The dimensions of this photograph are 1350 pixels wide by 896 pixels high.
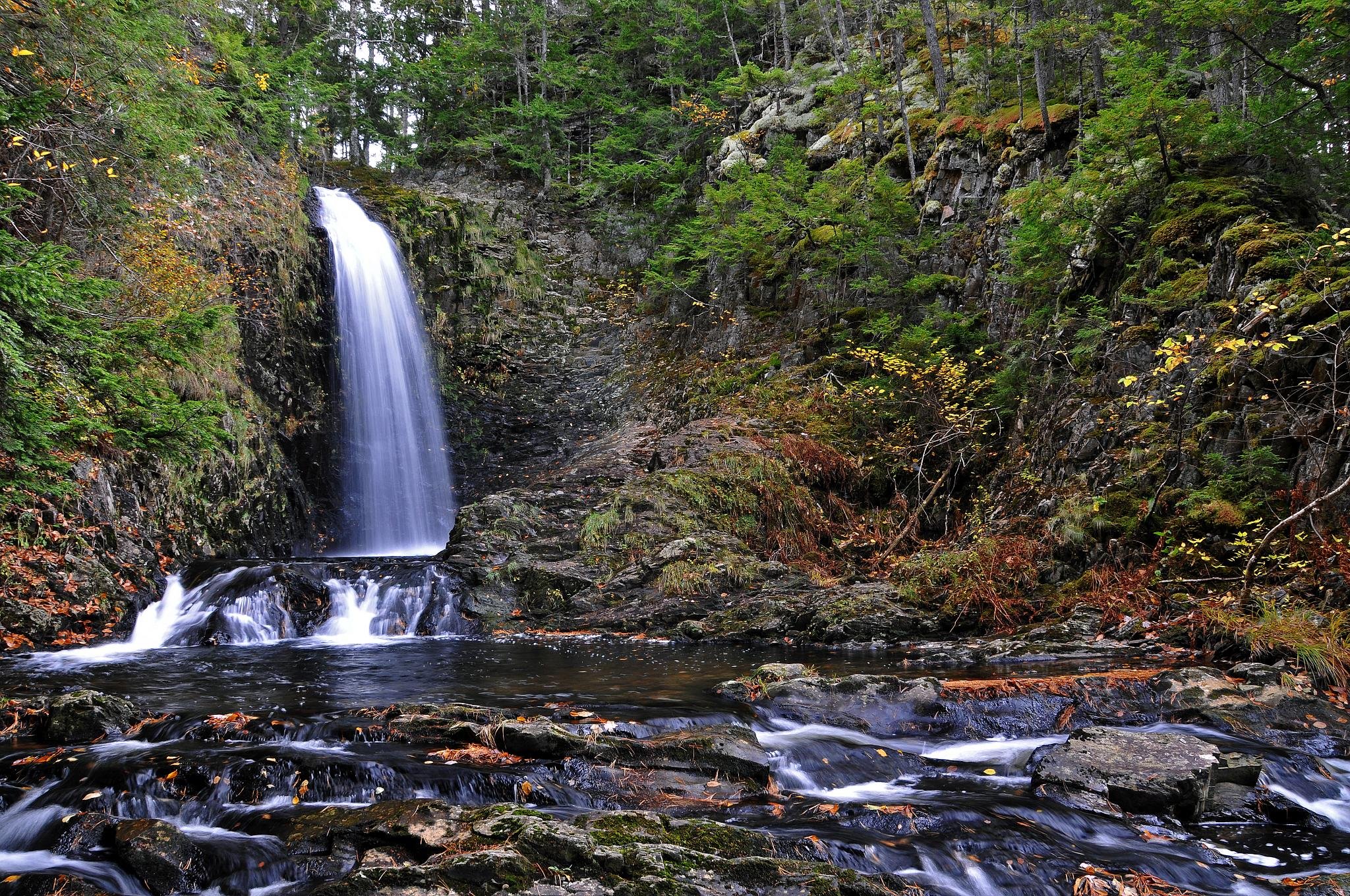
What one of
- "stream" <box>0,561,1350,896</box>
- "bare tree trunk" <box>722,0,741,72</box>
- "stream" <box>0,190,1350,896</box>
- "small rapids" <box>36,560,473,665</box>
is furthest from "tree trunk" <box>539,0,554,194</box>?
"stream" <box>0,561,1350,896</box>

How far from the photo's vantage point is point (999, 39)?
658 inches

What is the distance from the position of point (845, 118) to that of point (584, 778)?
17.1 meters

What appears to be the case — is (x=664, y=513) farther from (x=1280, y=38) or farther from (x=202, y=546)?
(x=1280, y=38)

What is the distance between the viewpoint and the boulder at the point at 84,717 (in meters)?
4.96

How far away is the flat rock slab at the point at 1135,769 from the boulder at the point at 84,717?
20.3ft

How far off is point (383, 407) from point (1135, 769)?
15775mm

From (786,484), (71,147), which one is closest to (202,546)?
(71,147)

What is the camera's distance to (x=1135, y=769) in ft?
14.7

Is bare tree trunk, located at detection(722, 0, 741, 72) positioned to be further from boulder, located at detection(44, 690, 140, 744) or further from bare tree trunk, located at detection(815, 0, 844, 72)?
boulder, located at detection(44, 690, 140, 744)

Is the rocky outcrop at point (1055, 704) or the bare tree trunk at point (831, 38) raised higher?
the bare tree trunk at point (831, 38)

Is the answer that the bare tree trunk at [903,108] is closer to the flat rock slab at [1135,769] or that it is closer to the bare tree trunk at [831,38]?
the bare tree trunk at [831,38]

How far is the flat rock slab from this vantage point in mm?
4277

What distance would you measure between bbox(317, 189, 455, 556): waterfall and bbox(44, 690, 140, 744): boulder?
9.42 metres

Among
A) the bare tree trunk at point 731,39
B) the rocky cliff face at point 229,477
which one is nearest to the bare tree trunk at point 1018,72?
the bare tree trunk at point 731,39
